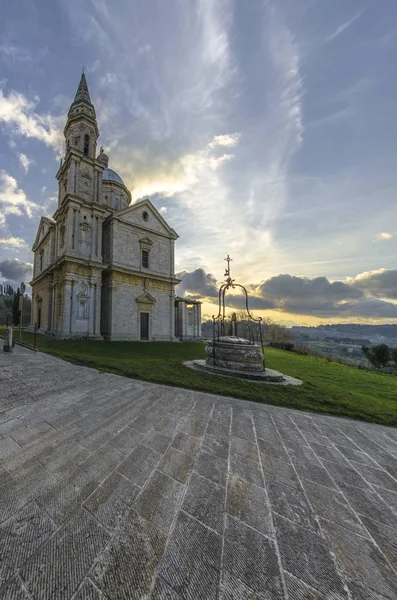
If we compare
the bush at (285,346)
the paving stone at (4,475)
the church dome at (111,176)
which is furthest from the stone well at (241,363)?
the church dome at (111,176)

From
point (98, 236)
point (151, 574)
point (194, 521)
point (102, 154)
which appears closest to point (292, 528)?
point (194, 521)

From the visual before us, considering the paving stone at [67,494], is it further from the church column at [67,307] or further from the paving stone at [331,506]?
the church column at [67,307]

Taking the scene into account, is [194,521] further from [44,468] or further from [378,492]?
[378,492]

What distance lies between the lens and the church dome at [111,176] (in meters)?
28.7

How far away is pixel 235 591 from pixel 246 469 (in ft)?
4.26

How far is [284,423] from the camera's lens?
13.3 ft

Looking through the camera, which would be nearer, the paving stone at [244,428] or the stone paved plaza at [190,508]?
the stone paved plaza at [190,508]

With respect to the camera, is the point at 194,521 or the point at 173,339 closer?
the point at 194,521

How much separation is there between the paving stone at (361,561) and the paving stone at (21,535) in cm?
219

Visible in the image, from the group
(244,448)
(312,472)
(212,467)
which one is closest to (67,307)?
(244,448)

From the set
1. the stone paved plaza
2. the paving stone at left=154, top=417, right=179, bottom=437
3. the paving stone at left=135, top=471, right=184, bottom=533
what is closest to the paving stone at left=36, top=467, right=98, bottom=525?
the stone paved plaza

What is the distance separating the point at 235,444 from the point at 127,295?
795 inches

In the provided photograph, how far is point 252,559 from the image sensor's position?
5.17ft

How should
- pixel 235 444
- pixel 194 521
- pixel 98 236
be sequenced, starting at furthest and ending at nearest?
pixel 98 236 → pixel 235 444 → pixel 194 521
